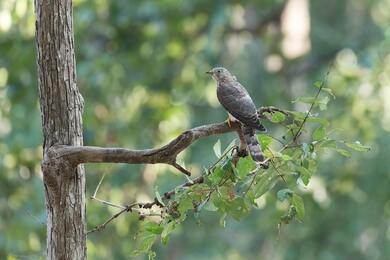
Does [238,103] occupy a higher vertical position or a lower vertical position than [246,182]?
higher

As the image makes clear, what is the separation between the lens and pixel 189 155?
911 centimetres

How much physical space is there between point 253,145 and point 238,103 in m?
0.56

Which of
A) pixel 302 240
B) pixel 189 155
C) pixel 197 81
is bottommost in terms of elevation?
pixel 302 240

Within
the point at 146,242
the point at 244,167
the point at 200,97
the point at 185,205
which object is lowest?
the point at 200,97

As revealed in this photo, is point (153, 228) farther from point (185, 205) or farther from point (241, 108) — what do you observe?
point (241, 108)

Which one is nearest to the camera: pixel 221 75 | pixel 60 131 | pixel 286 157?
pixel 286 157

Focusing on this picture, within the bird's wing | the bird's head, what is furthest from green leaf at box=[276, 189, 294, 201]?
the bird's head

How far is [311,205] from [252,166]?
5.94 meters

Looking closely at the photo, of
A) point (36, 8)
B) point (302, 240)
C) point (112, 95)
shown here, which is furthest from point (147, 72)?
point (36, 8)

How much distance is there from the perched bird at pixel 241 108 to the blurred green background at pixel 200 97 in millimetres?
2720

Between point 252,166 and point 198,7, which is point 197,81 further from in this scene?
point 252,166

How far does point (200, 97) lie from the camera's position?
963cm

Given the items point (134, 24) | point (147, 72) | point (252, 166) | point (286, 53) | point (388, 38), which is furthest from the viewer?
point (286, 53)

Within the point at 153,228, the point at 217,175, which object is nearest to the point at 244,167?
the point at 217,175
